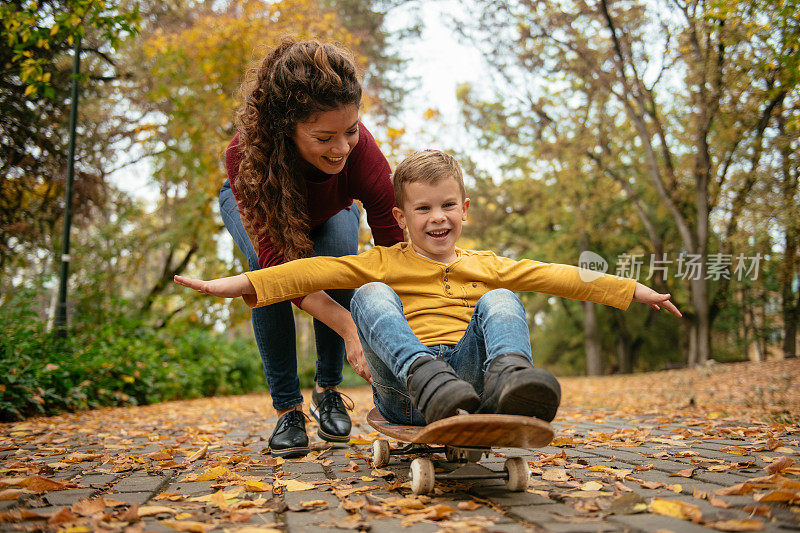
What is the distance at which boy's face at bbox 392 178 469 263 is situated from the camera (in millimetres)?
2514

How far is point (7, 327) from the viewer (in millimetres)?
5480

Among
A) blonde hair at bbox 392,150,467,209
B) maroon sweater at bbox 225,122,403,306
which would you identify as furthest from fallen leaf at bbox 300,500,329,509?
blonde hair at bbox 392,150,467,209

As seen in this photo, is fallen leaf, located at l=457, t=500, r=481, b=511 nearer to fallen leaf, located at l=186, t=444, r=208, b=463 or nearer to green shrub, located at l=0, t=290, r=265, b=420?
fallen leaf, located at l=186, t=444, r=208, b=463

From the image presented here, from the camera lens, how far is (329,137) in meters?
2.53

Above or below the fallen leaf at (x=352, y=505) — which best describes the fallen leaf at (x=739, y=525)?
above

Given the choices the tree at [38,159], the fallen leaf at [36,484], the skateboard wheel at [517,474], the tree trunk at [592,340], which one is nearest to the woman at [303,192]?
the skateboard wheel at [517,474]

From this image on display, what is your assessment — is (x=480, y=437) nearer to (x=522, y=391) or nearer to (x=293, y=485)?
(x=522, y=391)

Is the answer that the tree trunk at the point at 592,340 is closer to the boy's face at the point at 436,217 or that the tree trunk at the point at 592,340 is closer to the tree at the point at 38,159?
the tree at the point at 38,159

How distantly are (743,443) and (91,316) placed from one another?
8.44 m

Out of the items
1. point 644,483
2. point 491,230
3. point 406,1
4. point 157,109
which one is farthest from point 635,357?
point 644,483

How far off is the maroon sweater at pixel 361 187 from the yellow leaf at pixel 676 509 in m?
1.67

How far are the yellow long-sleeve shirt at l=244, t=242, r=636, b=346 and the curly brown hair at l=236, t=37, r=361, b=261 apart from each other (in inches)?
11.2

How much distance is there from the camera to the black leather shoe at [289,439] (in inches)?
108

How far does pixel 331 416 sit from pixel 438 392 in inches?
53.8
